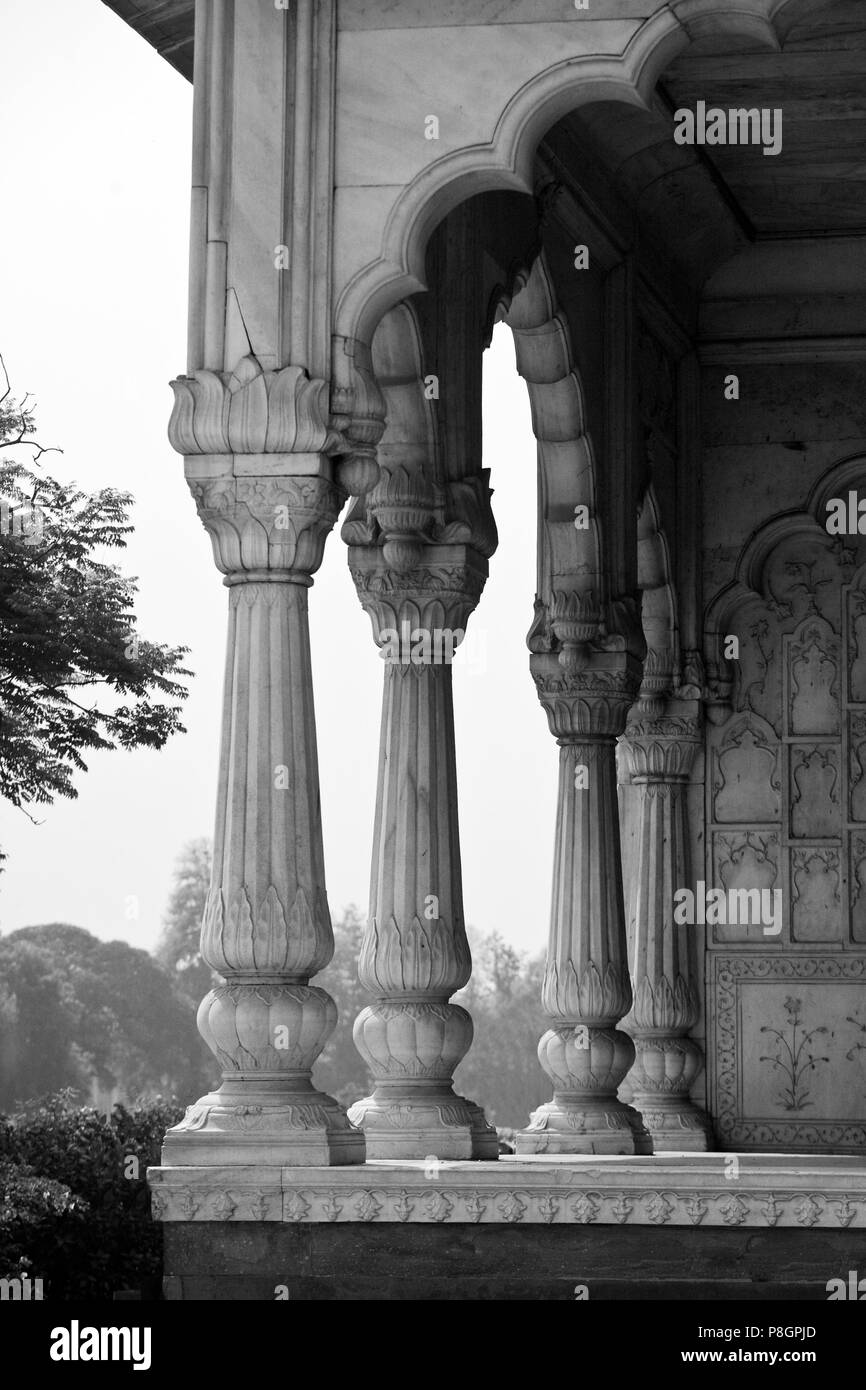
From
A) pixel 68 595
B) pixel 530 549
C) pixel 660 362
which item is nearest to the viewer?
pixel 660 362

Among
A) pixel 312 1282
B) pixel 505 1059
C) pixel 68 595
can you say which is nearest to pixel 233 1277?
pixel 312 1282

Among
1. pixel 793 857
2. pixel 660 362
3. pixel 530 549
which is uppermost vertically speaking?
Result: pixel 530 549

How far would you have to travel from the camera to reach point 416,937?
13.6 meters

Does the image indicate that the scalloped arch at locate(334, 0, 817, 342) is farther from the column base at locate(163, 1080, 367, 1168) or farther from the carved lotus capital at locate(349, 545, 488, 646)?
the column base at locate(163, 1080, 367, 1168)

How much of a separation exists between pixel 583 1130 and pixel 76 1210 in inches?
428

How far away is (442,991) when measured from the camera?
44.9ft

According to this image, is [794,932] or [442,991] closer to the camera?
[442,991]

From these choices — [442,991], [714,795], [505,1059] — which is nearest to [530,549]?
[505,1059]

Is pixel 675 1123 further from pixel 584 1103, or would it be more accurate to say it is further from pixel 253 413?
pixel 253 413

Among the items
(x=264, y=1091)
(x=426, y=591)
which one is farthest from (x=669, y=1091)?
(x=264, y=1091)
